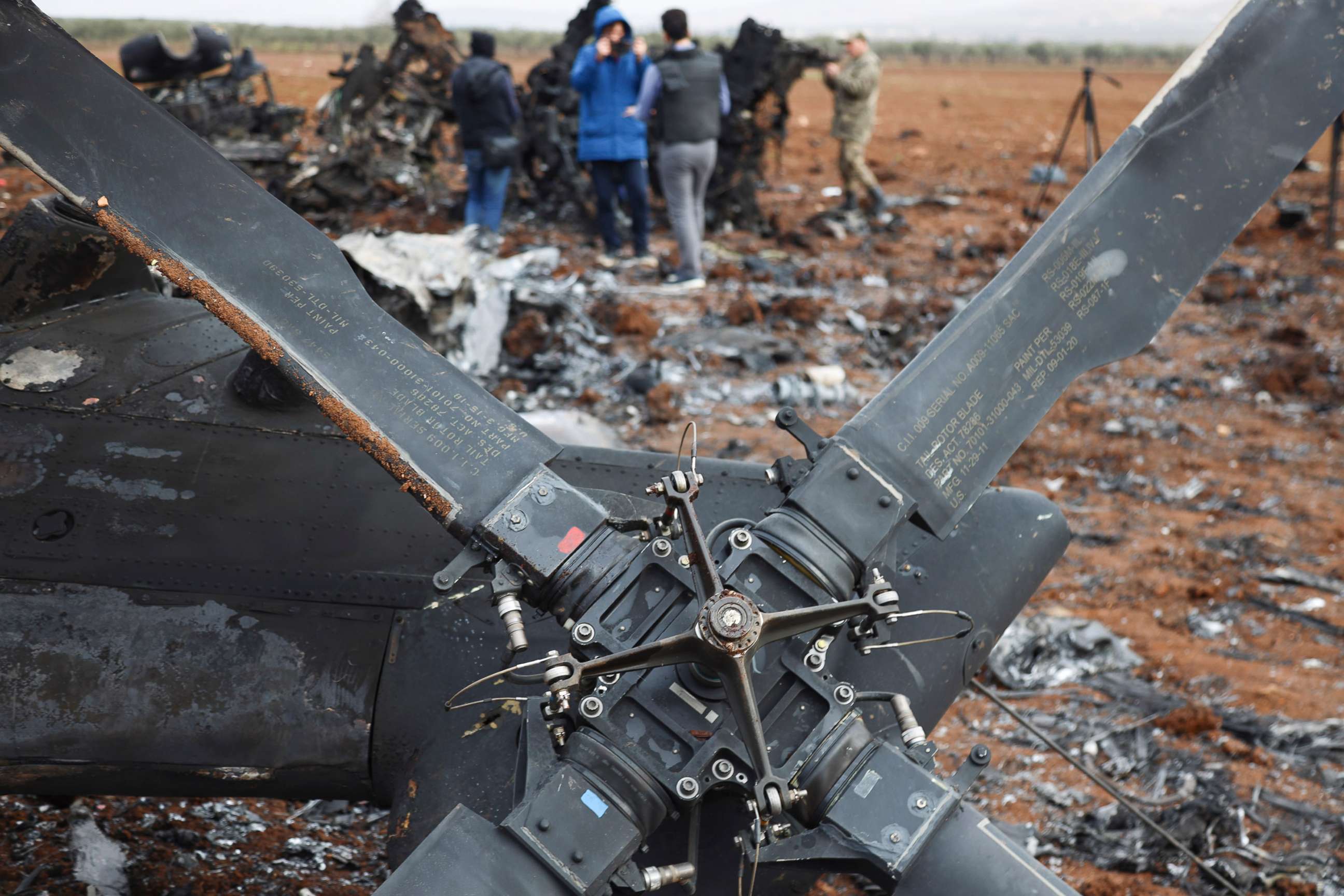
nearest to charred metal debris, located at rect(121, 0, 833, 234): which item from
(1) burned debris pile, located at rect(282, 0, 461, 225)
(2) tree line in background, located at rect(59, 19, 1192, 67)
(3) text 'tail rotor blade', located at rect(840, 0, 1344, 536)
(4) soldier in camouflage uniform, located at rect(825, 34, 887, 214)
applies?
(1) burned debris pile, located at rect(282, 0, 461, 225)

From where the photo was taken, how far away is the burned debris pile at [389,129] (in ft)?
41.2

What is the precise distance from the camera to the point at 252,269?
264cm

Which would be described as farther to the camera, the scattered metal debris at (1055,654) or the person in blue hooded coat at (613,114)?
the person in blue hooded coat at (613,114)

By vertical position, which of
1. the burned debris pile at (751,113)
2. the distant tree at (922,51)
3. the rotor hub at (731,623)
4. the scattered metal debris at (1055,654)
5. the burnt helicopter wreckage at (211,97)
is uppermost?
the distant tree at (922,51)

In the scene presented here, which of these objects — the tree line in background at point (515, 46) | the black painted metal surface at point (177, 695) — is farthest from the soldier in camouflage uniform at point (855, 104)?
the tree line in background at point (515, 46)

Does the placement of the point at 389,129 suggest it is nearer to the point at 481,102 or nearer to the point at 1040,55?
the point at 481,102

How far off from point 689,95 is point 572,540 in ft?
27.6

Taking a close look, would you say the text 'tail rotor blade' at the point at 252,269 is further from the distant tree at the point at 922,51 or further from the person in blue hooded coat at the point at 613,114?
the distant tree at the point at 922,51

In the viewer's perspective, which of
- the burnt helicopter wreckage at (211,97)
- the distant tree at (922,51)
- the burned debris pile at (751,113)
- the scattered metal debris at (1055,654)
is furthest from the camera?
the distant tree at (922,51)

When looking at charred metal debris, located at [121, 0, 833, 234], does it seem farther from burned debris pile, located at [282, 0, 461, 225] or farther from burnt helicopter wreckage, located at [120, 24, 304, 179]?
burnt helicopter wreckage, located at [120, 24, 304, 179]

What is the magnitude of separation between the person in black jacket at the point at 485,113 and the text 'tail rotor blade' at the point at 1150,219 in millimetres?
8847

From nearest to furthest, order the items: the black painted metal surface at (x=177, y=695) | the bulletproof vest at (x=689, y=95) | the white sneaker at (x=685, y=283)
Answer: the black painted metal surface at (x=177, y=695) → the bulletproof vest at (x=689, y=95) → the white sneaker at (x=685, y=283)

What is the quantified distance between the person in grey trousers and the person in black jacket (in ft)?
4.89

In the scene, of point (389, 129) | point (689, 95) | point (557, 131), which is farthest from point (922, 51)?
point (689, 95)
